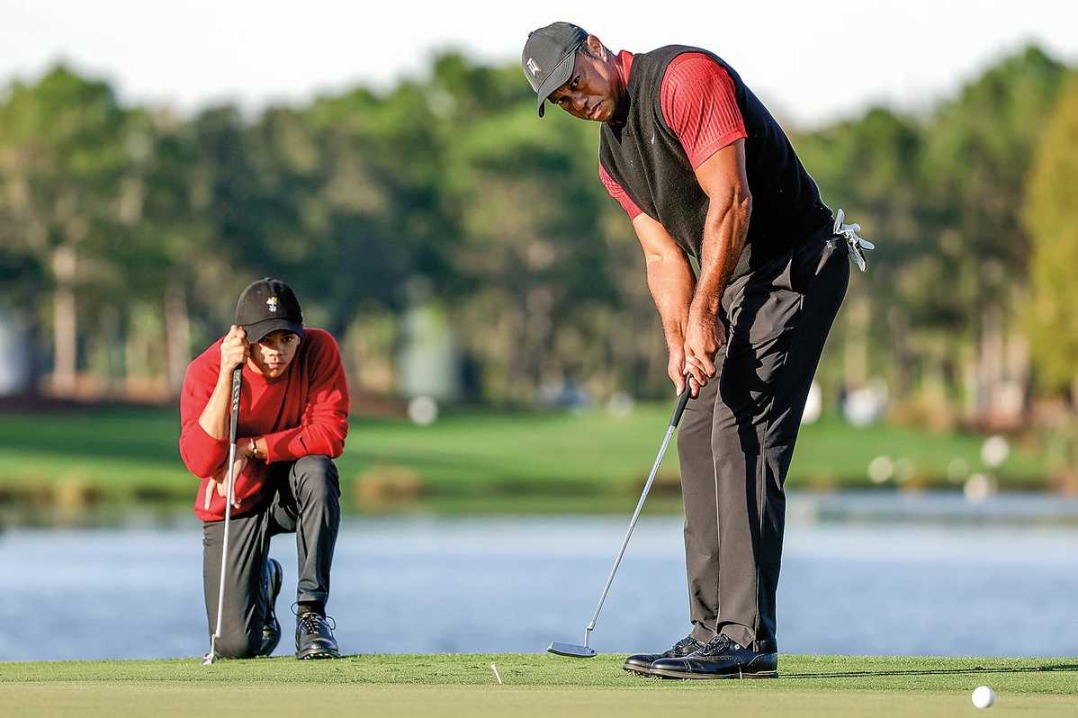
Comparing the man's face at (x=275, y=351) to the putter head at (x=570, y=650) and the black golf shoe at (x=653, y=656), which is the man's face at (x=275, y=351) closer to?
the putter head at (x=570, y=650)

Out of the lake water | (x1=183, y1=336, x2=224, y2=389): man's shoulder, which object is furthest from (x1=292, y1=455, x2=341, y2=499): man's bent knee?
the lake water

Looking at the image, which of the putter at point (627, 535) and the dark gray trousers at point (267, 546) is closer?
the putter at point (627, 535)

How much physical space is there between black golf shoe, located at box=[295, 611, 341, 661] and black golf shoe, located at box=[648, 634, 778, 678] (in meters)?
1.48

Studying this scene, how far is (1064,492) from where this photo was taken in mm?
41062

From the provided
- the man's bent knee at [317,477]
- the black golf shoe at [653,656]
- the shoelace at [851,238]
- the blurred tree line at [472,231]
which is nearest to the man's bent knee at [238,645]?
the man's bent knee at [317,477]

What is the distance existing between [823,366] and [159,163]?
35.8 metres

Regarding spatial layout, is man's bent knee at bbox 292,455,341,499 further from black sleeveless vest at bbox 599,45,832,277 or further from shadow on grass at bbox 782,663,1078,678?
shadow on grass at bbox 782,663,1078,678

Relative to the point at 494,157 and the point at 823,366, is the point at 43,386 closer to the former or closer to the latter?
the point at 494,157

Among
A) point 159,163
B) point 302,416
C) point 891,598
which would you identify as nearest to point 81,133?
point 159,163

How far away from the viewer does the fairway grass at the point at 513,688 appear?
5113mm

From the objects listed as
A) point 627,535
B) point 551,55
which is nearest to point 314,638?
point 627,535

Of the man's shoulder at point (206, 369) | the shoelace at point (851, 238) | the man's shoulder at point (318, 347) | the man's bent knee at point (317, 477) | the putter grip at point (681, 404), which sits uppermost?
the shoelace at point (851, 238)

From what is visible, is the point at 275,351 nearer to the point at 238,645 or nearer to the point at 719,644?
the point at 238,645

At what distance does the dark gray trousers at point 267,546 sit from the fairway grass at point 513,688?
1.29 ft
